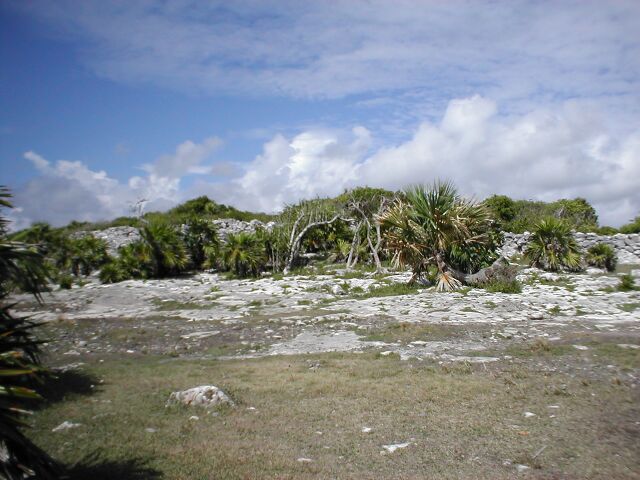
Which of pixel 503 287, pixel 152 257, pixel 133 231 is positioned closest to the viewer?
pixel 503 287

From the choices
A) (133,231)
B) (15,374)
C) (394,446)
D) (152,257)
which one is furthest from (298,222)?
(15,374)

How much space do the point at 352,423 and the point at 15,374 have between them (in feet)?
14.2

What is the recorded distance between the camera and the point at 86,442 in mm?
6027

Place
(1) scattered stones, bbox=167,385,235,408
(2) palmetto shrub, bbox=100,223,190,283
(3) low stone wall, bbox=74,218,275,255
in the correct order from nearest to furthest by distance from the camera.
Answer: (1) scattered stones, bbox=167,385,235,408
(2) palmetto shrub, bbox=100,223,190,283
(3) low stone wall, bbox=74,218,275,255

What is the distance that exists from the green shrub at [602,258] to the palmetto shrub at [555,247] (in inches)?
25.9

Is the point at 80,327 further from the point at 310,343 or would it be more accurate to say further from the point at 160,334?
the point at 310,343

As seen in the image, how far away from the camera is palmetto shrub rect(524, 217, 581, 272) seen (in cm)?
2252

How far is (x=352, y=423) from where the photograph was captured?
6652mm

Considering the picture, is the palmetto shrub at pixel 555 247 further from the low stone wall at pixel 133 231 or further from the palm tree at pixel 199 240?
the low stone wall at pixel 133 231

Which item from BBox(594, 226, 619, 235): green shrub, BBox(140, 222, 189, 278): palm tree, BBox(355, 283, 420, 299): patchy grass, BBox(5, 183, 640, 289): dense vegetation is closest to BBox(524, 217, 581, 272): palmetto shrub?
BBox(5, 183, 640, 289): dense vegetation

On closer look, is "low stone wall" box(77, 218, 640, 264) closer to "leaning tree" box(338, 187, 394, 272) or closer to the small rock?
"leaning tree" box(338, 187, 394, 272)

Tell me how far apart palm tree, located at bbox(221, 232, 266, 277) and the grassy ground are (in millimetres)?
15384

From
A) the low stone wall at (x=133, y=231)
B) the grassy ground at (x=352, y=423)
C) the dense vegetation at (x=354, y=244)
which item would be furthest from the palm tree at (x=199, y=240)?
the grassy ground at (x=352, y=423)

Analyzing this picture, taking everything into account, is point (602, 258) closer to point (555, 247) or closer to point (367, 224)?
point (555, 247)
